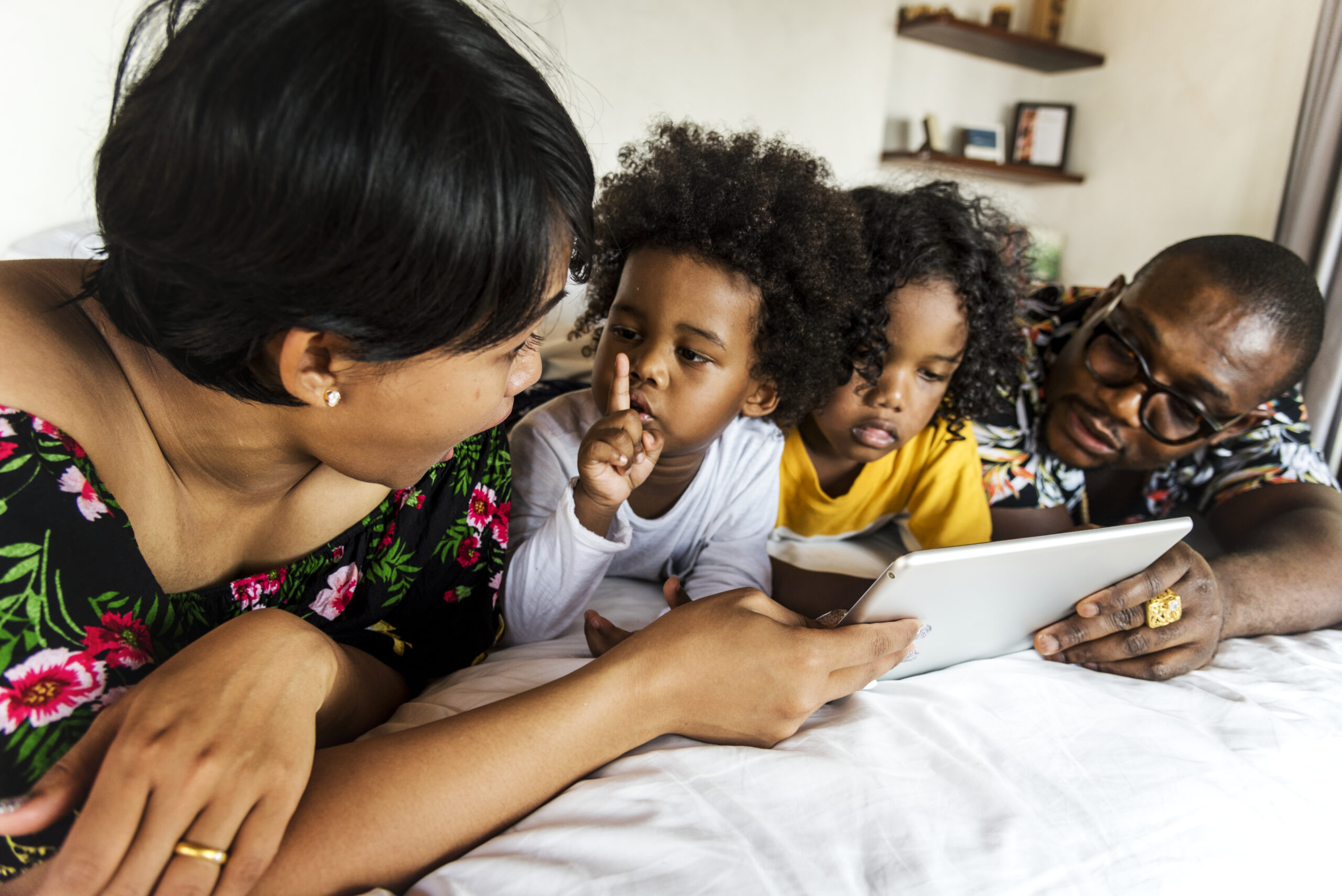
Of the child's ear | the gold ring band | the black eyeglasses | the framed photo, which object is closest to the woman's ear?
the gold ring band

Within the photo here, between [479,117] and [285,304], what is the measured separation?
0.66 feet

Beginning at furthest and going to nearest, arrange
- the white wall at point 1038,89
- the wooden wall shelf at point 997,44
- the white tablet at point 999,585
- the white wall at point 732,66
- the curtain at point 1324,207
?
the wooden wall shelf at point 997,44 < the white wall at point 1038,89 < the white wall at point 732,66 < the curtain at point 1324,207 < the white tablet at point 999,585

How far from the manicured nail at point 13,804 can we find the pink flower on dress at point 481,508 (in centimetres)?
61

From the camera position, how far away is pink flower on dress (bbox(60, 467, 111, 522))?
604 millimetres

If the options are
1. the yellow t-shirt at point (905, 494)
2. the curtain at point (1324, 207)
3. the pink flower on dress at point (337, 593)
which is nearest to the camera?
the pink flower on dress at point (337, 593)

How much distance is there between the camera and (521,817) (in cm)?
70

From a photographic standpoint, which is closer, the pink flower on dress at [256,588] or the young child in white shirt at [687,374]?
the pink flower on dress at [256,588]

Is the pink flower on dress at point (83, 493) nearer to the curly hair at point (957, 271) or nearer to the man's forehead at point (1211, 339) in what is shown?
the curly hair at point (957, 271)

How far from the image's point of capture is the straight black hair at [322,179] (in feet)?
1.73

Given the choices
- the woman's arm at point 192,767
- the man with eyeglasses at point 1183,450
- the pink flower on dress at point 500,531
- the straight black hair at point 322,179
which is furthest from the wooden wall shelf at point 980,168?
the woman's arm at point 192,767

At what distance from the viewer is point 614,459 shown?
1.15 meters

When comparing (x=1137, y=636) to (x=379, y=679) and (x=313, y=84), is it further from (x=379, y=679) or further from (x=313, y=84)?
(x=313, y=84)

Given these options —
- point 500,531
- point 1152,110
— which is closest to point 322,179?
point 500,531

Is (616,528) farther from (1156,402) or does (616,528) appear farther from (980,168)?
(980,168)
